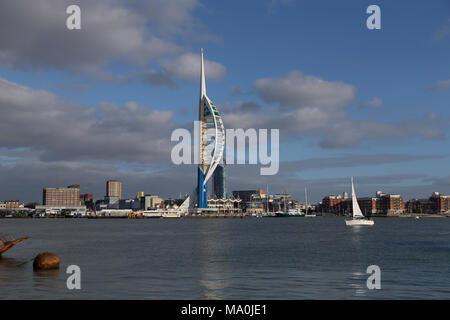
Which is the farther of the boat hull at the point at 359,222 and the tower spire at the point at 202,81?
the tower spire at the point at 202,81

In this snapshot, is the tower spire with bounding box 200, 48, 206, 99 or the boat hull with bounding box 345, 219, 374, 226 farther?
the tower spire with bounding box 200, 48, 206, 99

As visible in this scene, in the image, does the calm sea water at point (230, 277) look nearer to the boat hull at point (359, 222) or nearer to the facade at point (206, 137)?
the boat hull at point (359, 222)

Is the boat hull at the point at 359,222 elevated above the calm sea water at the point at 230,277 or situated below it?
below

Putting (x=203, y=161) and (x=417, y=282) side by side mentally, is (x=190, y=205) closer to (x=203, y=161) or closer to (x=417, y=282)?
(x=203, y=161)

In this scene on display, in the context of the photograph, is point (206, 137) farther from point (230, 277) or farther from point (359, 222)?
point (230, 277)

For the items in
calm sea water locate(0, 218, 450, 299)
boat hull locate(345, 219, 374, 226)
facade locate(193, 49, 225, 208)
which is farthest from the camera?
facade locate(193, 49, 225, 208)

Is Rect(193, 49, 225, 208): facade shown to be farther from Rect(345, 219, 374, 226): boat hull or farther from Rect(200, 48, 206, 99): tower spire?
Rect(345, 219, 374, 226): boat hull

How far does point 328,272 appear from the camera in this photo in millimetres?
24625

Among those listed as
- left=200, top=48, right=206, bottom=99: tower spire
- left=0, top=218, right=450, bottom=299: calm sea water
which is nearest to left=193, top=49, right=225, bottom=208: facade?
left=200, top=48, right=206, bottom=99: tower spire

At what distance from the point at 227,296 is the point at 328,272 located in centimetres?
906

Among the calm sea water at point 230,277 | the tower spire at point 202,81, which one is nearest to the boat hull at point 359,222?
the calm sea water at point 230,277
